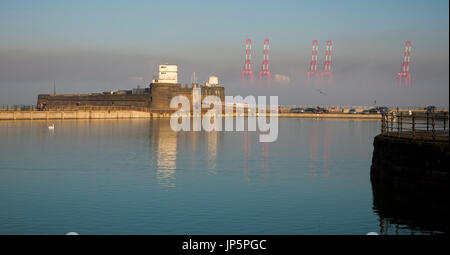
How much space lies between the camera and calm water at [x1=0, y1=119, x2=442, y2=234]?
905 inches

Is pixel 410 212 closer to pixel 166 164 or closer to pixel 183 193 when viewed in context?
pixel 183 193

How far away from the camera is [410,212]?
24.5 m

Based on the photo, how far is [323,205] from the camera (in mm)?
27719

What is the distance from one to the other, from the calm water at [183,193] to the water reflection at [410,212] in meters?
0.39

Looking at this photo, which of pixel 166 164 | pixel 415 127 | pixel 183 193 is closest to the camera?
pixel 183 193

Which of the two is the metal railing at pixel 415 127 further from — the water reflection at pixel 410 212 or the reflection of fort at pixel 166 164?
the reflection of fort at pixel 166 164

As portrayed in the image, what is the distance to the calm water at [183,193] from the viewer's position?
23.0 meters

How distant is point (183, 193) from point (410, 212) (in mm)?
12273

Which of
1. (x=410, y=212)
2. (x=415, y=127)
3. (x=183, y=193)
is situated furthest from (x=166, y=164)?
(x=410, y=212)

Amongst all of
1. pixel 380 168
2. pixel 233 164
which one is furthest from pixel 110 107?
pixel 380 168

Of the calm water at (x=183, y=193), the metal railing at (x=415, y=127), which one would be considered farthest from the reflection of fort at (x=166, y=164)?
the metal railing at (x=415, y=127)

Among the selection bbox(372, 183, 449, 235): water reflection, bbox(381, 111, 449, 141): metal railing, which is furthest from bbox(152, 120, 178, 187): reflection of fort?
bbox(381, 111, 449, 141): metal railing
